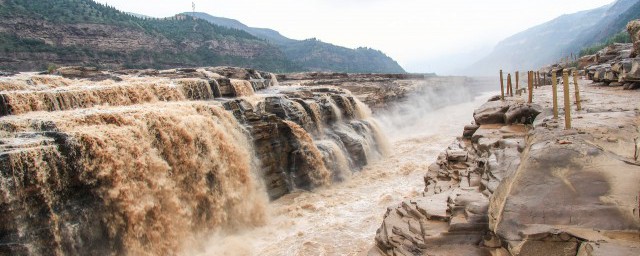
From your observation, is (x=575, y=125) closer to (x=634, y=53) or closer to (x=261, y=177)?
(x=261, y=177)

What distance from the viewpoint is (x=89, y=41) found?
162 ft

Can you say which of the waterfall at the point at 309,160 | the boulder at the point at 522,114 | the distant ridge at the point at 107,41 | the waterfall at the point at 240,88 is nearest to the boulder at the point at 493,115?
the boulder at the point at 522,114

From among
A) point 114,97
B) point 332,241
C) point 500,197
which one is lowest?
point 332,241

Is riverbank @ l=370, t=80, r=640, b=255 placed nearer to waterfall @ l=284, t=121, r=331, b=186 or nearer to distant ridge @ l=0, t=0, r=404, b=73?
waterfall @ l=284, t=121, r=331, b=186

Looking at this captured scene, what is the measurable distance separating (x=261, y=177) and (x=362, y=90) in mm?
19995

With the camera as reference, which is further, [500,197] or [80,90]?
[80,90]

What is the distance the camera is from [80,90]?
1105cm

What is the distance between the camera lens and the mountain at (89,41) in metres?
41.1

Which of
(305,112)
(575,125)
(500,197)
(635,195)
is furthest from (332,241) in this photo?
(305,112)

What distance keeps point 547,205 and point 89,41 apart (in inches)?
2235

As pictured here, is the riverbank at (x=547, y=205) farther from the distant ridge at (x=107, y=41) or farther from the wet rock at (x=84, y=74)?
the distant ridge at (x=107, y=41)

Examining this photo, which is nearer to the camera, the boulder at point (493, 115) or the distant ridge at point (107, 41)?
the boulder at point (493, 115)

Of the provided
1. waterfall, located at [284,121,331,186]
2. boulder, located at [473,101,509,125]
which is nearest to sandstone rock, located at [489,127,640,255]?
boulder, located at [473,101,509,125]

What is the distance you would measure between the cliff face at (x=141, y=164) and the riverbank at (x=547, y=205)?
4871 millimetres
